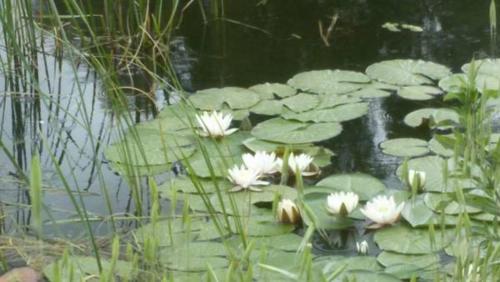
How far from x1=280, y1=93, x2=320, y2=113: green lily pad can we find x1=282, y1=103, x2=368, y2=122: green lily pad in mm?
31

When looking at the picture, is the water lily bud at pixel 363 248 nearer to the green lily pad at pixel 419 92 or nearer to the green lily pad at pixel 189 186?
the green lily pad at pixel 189 186

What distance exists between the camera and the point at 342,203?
83.4 inches

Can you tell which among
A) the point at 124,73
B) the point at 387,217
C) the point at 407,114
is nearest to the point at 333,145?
the point at 407,114

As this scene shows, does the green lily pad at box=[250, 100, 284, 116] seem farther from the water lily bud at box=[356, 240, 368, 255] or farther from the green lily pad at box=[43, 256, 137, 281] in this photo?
the green lily pad at box=[43, 256, 137, 281]

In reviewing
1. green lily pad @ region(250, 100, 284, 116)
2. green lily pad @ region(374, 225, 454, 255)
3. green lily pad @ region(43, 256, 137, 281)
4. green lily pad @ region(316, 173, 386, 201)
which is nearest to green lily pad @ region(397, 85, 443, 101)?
green lily pad @ region(250, 100, 284, 116)

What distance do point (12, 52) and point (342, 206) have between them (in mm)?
1146

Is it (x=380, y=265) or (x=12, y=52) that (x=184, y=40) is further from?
(x=380, y=265)

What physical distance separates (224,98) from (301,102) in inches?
9.2

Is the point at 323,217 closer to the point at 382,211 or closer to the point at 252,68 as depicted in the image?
the point at 382,211

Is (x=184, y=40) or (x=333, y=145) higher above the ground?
(x=184, y=40)

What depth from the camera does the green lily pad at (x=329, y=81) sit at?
289 cm

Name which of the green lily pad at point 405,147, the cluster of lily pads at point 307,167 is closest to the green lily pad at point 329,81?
the cluster of lily pads at point 307,167

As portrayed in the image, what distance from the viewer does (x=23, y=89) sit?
2.89 m

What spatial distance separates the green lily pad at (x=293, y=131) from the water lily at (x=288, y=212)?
0.46 m
